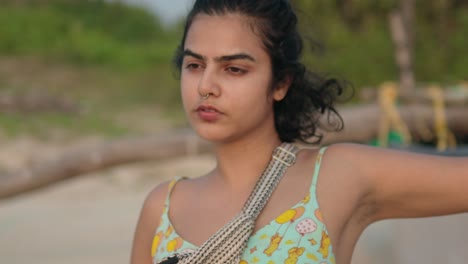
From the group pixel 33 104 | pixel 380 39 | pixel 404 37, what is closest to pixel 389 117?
pixel 404 37

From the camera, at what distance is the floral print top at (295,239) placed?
1.70 meters

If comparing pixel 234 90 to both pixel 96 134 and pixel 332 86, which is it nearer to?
pixel 332 86

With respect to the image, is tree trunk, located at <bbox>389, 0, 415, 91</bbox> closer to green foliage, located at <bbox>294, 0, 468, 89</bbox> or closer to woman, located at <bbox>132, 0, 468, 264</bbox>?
green foliage, located at <bbox>294, 0, 468, 89</bbox>

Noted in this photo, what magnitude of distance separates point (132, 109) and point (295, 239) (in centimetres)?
1217

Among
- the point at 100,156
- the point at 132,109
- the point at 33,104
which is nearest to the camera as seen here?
the point at 100,156

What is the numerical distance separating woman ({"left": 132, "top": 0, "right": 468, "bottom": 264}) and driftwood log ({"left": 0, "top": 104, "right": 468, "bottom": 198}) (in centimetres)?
312

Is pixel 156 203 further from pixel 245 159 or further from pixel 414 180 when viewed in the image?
pixel 414 180

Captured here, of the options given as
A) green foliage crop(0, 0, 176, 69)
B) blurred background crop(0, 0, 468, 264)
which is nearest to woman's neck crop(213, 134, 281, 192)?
blurred background crop(0, 0, 468, 264)

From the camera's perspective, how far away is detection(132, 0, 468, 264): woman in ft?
5.74

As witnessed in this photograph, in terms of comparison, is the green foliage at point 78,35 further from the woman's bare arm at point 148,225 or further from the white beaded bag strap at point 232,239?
the white beaded bag strap at point 232,239

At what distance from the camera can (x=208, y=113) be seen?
1.79m

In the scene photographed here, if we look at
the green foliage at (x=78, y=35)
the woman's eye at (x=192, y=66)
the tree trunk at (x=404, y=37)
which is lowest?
the woman's eye at (x=192, y=66)

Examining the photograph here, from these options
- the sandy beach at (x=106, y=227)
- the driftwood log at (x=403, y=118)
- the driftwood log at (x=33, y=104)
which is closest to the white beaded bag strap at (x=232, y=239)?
the sandy beach at (x=106, y=227)

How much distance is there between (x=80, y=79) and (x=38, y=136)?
4.82m
